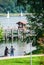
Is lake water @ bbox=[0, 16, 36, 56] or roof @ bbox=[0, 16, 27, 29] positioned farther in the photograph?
roof @ bbox=[0, 16, 27, 29]

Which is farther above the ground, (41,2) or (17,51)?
(41,2)

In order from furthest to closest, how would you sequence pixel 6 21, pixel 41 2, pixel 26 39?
pixel 6 21 < pixel 26 39 < pixel 41 2

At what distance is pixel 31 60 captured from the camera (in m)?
4.36

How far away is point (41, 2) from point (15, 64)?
2.72 meters

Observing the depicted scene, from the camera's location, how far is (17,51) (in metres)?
4.83

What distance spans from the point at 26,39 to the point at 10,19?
299 cm

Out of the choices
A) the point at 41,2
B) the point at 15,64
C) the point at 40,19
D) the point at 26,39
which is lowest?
the point at 15,64

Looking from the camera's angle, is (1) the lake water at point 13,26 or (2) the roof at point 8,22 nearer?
(1) the lake water at point 13,26

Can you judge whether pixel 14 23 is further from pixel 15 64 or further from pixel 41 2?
pixel 41 2

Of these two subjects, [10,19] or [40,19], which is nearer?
[40,19]

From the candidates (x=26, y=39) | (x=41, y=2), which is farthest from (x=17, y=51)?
(x=41, y=2)

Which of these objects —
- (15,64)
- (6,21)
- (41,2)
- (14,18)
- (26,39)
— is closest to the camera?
(41,2)

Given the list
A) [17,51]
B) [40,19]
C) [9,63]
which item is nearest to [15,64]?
[9,63]

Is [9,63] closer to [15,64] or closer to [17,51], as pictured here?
[15,64]
